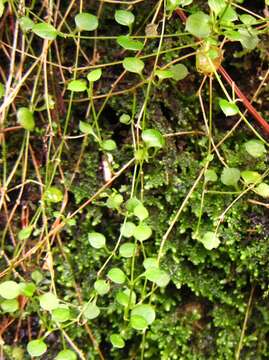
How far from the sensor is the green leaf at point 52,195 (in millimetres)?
1014

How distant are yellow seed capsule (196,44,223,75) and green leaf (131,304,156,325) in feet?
1.33

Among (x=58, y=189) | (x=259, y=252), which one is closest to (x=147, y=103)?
(x=58, y=189)

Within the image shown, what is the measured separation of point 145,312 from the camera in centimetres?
89

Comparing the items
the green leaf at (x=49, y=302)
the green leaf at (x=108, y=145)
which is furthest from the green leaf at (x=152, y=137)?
the green leaf at (x=49, y=302)

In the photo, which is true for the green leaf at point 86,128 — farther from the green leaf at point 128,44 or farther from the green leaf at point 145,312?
the green leaf at point 145,312

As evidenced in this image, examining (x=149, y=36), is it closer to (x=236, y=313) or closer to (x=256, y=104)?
(x=256, y=104)

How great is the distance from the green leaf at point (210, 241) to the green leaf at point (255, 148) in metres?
0.15

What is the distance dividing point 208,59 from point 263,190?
0.24 meters

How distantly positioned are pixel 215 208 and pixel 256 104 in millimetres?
220

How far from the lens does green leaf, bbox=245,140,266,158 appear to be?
961mm

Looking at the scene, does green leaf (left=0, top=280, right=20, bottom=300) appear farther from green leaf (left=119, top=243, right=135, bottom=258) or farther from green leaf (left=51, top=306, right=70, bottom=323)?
green leaf (left=119, top=243, right=135, bottom=258)

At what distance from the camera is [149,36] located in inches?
39.0

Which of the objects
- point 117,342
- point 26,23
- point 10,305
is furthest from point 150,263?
point 26,23

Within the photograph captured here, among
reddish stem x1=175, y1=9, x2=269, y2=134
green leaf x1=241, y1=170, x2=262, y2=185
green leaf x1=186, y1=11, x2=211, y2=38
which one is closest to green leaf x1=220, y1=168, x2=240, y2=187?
green leaf x1=241, y1=170, x2=262, y2=185
